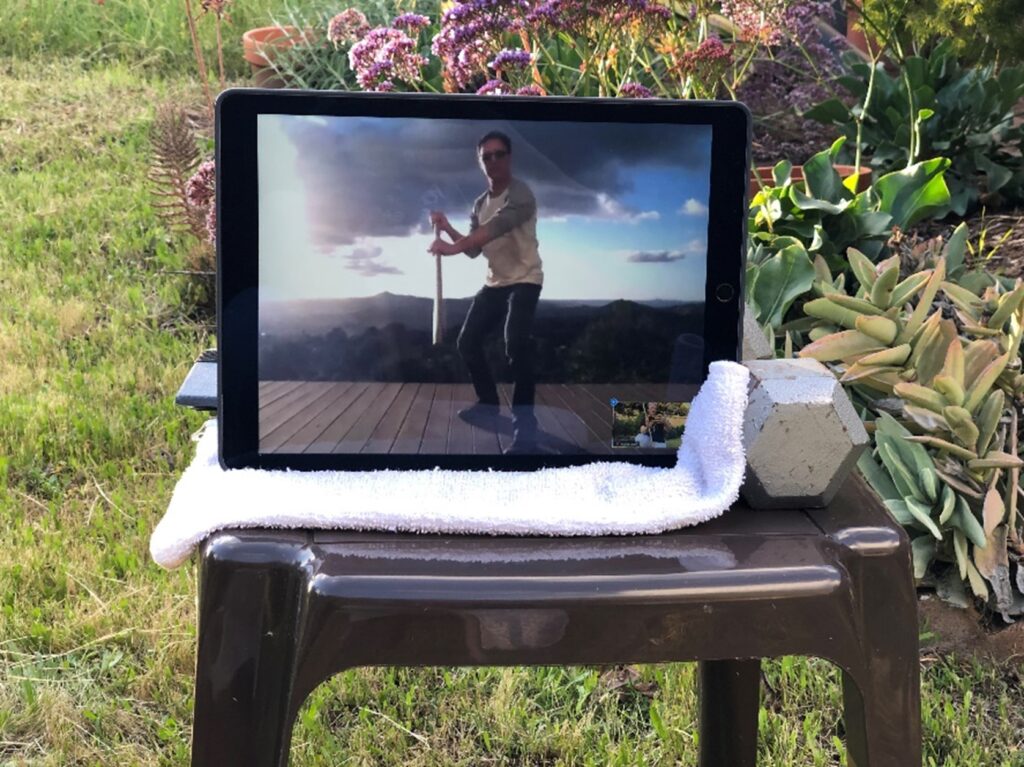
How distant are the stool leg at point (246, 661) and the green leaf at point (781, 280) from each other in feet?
4.47

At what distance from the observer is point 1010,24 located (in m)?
2.56

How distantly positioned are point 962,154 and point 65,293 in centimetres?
242

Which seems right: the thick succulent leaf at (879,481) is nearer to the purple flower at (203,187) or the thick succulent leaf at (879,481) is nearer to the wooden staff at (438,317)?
the wooden staff at (438,317)

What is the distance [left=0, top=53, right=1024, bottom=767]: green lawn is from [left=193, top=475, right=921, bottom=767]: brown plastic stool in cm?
74

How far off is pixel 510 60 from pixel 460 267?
0.95 meters

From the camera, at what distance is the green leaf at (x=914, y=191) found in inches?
92.6

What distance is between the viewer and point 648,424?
3.34 feet

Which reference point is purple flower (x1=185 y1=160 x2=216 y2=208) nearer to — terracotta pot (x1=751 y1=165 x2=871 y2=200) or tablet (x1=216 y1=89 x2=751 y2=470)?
terracotta pot (x1=751 y1=165 x2=871 y2=200)

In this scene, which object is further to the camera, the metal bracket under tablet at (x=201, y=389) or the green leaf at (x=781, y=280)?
the green leaf at (x=781, y=280)

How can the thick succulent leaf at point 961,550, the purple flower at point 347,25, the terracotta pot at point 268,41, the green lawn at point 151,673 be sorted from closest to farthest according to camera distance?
the green lawn at point 151,673
the thick succulent leaf at point 961,550
the purple flower at point 347,25
the terracotta pot at point 268,41

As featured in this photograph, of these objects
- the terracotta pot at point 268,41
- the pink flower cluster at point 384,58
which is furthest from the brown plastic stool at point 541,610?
the terracotta pot at point 268,41

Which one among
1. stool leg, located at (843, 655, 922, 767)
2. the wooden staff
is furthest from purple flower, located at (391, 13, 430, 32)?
stool leg, located at (843, 655, 922, 767)

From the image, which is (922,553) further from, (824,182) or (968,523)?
(824,182)

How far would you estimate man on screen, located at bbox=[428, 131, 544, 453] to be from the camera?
0.96 meters
